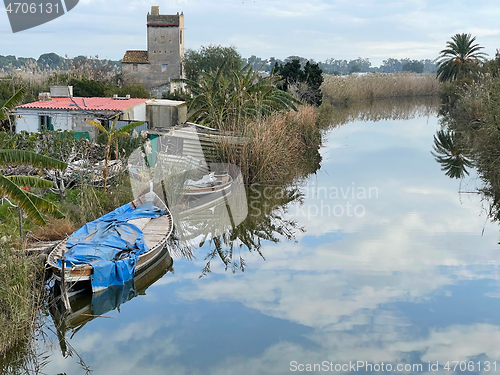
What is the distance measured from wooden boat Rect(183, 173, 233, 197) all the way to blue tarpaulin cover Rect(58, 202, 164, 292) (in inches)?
133

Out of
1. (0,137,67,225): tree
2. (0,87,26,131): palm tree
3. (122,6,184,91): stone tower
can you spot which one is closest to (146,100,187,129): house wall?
(0,87,26,131): palm tree

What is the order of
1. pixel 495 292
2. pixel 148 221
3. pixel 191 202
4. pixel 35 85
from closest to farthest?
pixel 495 292 < pixel 148 221 < pixel 191 202 < pixel 35 85

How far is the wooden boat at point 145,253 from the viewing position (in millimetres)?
9047

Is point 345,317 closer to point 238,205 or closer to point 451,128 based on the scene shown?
point 238,205

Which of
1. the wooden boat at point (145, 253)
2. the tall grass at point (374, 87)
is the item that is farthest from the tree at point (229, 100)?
the tall grass at point (374, 87)

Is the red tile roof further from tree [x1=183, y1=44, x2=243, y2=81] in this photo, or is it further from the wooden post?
tree [x1=183, y1=44, x2=243, y2=81]

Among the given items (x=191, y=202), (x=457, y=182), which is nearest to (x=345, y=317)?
(x=191, y=202)

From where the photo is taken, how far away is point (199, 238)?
13086 millimetres

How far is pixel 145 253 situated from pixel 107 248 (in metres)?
0.70

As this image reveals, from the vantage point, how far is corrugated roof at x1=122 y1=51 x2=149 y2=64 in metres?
44.4

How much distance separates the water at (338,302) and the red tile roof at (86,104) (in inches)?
265

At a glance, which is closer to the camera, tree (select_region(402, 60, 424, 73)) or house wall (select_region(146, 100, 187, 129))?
house wall (select_region(146, 100, 187, 129))

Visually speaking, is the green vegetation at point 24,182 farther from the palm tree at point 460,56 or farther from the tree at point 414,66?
the tree at point 414,66

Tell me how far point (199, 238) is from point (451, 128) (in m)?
23.4
